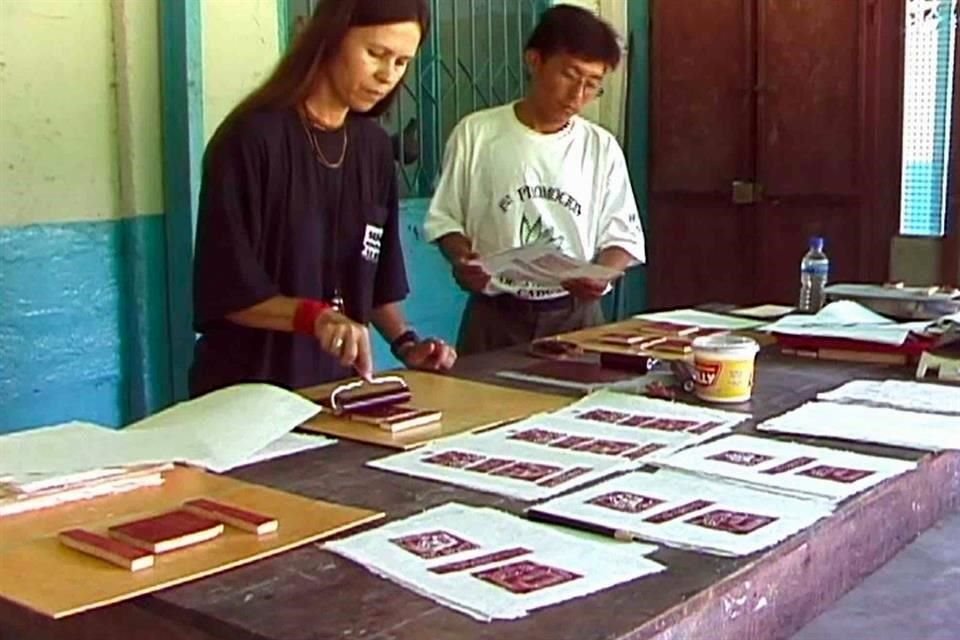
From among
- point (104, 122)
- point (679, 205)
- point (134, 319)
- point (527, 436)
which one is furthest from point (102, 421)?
point (679, 205)

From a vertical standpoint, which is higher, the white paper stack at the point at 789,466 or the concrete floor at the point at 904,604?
the white paper stack at the point at 789,466

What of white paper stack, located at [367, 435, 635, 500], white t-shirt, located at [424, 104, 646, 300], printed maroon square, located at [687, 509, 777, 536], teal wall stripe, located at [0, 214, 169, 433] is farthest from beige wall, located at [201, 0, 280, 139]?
printed maroon square, located at [687, 509, 777, 536]

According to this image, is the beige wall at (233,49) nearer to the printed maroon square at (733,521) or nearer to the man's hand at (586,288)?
→ the man's hand at (586,288)

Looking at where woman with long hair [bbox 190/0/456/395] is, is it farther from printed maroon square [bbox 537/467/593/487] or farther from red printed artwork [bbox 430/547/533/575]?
red printed artwork [bbox 430/547/533/575]

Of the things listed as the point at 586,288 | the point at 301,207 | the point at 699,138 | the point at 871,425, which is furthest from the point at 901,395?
the point at 699,138

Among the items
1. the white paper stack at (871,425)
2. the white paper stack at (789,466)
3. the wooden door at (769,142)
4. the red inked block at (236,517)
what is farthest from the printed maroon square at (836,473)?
the wooden door at (769,142)

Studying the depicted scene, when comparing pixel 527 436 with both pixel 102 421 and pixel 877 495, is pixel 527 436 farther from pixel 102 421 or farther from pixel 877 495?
pixel 102 421

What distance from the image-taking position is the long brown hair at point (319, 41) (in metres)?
1.92

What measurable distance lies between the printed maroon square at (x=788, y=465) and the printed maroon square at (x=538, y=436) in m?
0.27

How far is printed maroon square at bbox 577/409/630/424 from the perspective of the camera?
5.39 feet

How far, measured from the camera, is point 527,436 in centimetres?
156

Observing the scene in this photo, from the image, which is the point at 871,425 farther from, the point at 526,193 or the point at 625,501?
the point at 526,193

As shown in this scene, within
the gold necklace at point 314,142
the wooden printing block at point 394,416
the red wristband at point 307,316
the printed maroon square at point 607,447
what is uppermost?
the gold necklace at point 314,142

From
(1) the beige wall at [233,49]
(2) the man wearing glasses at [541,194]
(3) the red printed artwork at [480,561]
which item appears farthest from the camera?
(1) the beige wall at [233,49]
